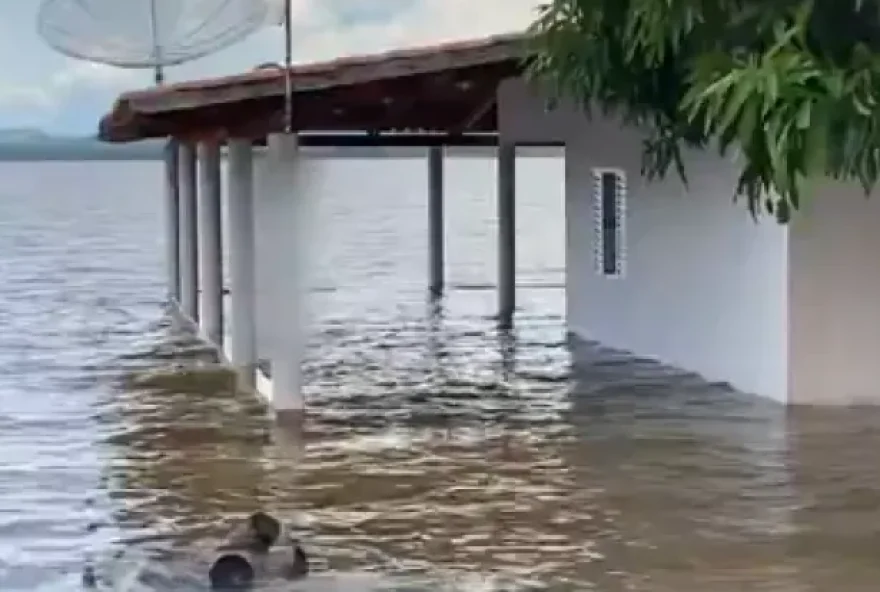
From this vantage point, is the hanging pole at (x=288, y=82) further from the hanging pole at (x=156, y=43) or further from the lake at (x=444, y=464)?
the hanging pole at (x=156, y=43)

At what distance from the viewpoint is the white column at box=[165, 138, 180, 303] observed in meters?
19.8

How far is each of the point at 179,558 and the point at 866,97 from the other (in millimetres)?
3763

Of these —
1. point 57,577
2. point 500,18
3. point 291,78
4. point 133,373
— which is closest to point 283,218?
point 291,78

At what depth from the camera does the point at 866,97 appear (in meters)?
4.99

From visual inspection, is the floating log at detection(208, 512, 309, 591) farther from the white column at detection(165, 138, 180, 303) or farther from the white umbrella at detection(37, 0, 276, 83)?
the white column at detection(165, 138, 180, 303)

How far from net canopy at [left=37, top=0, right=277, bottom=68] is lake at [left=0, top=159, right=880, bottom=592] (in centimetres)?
274

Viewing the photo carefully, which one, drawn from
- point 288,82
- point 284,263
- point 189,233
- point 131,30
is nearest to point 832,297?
point 284,263

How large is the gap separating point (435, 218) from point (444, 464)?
1298cm

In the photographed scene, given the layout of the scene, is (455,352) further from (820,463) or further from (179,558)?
(179,558)

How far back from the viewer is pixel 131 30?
15.3 metres

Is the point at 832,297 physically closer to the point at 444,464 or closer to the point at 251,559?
the point at 444,464

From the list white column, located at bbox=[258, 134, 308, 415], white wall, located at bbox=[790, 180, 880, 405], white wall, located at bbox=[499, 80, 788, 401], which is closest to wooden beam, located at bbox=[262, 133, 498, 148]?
white wall, located at bbox=[499, 80, 788, 401]

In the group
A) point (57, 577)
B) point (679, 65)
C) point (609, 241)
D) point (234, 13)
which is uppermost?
point (234, 13)

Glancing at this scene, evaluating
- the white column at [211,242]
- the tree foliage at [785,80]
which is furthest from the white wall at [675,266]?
the tree foliage at [785,80]
